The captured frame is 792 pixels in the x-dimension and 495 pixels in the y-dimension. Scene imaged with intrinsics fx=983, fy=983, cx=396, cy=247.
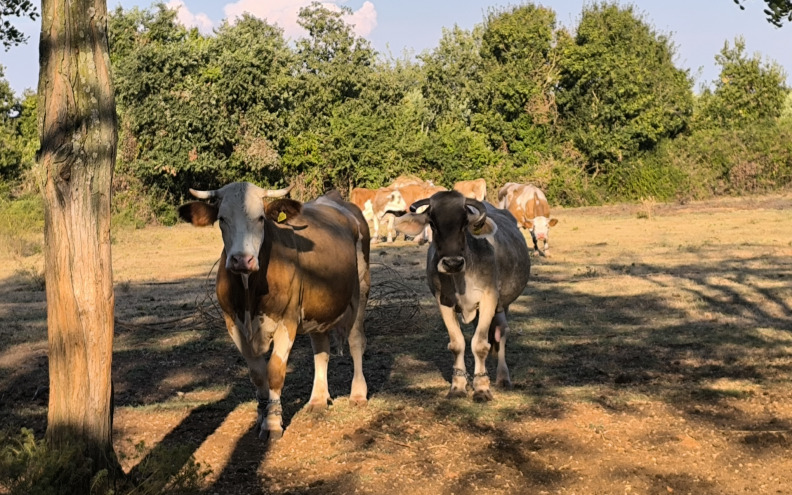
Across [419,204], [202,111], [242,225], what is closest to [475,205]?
[419,204]

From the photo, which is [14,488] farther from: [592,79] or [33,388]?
[592,79]

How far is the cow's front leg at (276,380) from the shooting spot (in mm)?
7637

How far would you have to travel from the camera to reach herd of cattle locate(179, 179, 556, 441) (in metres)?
7.64

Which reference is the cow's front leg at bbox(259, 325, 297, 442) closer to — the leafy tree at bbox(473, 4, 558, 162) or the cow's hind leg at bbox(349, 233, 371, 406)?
the cow's hind leg at bbox(349, 233, 371, 406)

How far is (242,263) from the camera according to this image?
7055 millimetres

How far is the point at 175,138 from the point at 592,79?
21.4 meters

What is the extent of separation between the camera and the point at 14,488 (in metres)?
4.94

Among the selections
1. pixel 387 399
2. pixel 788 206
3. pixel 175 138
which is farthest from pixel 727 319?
pixel 175 138

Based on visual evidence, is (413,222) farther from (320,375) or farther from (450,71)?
(450,71)

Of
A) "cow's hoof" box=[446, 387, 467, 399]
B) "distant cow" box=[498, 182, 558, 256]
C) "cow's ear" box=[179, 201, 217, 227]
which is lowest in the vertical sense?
"cow's hoof" box=[446, 387, 467, 399]

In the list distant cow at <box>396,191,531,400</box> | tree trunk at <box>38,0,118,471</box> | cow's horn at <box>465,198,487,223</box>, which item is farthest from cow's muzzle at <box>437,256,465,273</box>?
tree trunk at <box>38,0,118,471</box>

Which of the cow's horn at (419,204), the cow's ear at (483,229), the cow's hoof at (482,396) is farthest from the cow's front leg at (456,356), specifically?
the cow's horn at (419,204)

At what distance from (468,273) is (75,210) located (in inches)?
188

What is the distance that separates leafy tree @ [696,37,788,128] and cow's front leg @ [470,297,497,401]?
4500 centimetres
